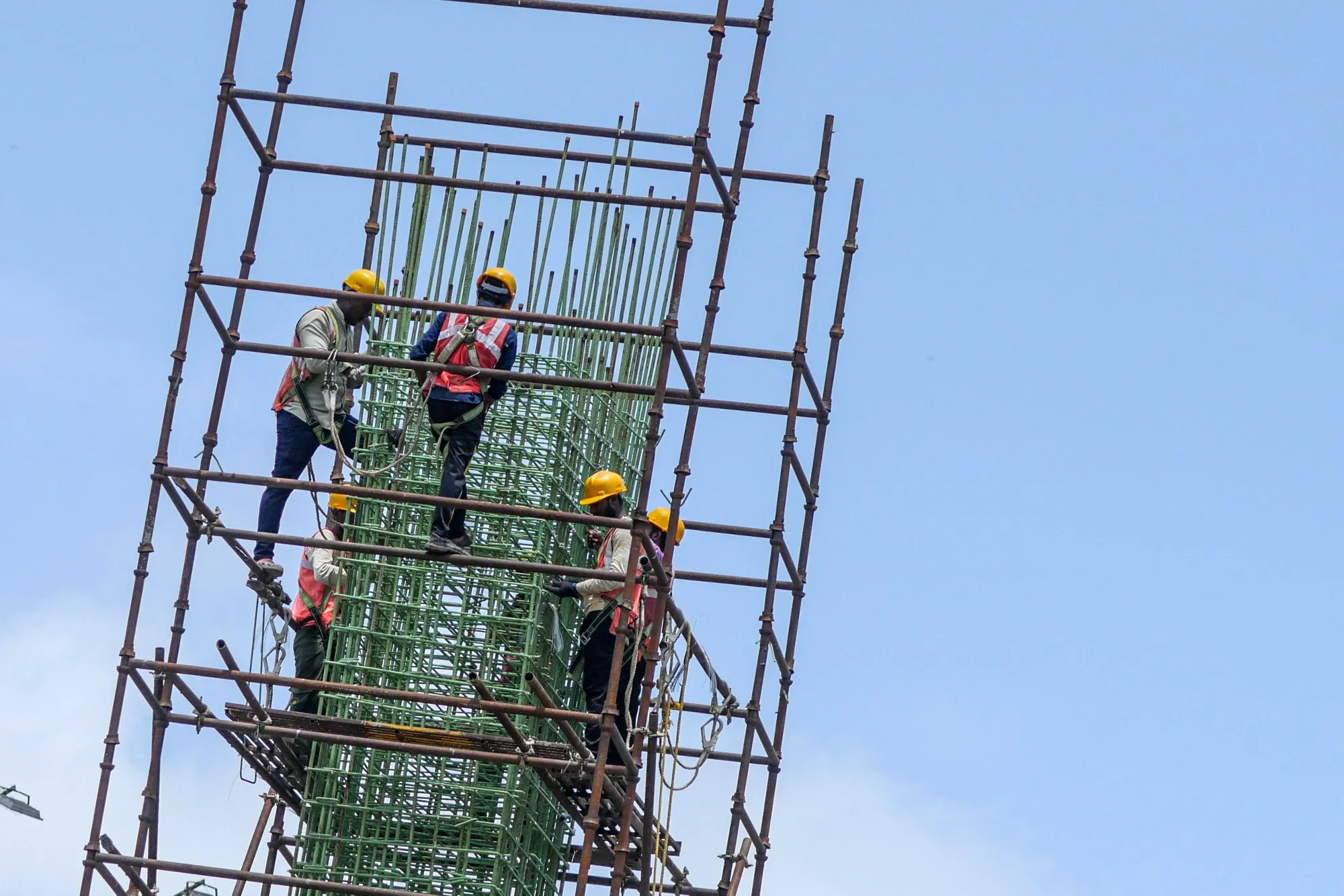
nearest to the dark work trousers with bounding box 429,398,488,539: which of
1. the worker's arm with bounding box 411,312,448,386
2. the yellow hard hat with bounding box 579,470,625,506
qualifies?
the worker's arm with bounding box 411,312,448,386

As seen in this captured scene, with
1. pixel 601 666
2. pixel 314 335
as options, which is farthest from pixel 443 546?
pixel 314 335

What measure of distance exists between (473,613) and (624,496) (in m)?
2.20

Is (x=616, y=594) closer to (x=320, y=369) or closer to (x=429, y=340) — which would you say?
(x=429, y=340)

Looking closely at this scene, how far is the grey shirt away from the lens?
2631 centimetres

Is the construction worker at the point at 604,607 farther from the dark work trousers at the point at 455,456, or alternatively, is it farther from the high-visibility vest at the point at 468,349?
the high-visibility vest at the point at 468,349

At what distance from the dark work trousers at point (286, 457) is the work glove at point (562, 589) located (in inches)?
99.9

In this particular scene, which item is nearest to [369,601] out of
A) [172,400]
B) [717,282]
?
[172,400]

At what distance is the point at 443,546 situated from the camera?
24.4 meters

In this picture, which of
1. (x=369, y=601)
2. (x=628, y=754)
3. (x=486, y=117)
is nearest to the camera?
(x=628, y=754)

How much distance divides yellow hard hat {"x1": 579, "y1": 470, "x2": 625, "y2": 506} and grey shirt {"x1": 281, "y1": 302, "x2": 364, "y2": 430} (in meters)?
2.41

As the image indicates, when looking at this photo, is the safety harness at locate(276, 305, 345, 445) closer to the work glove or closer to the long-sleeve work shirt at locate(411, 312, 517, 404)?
the long-sleeve work shirt at locate(411, 312, 517, 404)

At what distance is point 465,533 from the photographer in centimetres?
2506

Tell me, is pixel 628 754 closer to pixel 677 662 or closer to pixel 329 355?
pixel 677 662

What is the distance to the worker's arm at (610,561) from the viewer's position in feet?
82.7
